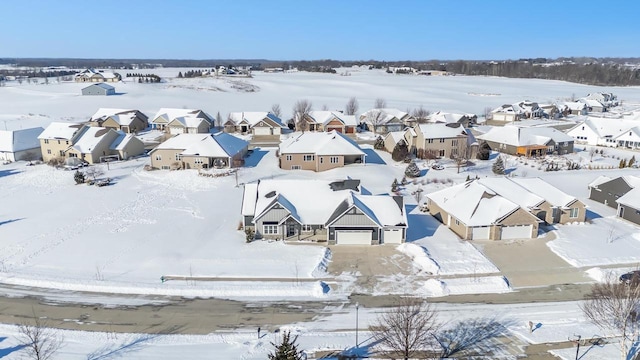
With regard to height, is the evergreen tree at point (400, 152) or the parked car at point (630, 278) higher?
the evergreen tree at point (400, 152)

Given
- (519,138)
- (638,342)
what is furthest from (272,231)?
(519,138)

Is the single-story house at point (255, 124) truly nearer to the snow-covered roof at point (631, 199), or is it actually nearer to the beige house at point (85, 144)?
the beige house at point (85, 144)

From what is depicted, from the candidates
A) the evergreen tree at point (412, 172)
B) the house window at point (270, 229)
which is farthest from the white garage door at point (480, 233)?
the evergreen tree at point (412, 172)

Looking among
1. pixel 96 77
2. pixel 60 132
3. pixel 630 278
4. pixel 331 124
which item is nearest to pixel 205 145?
pixel 60 132

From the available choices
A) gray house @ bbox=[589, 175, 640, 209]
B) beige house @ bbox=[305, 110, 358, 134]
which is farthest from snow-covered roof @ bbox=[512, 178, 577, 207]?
beige house @ bbox=[305, 110, 358, 134]

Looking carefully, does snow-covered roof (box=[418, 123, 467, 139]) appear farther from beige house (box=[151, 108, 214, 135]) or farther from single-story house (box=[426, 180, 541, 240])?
beige house (box=[151, 108, 214, 135])

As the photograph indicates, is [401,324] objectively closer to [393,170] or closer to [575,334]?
[575,334]
